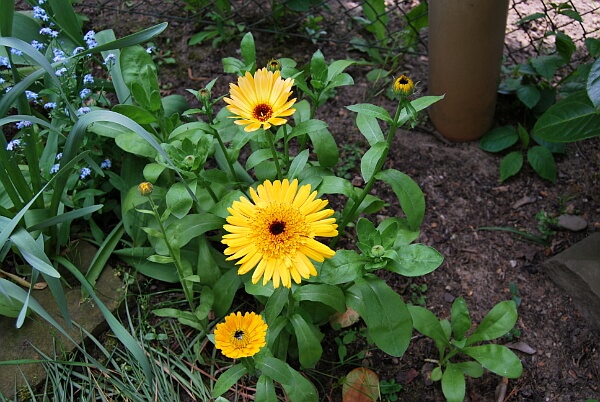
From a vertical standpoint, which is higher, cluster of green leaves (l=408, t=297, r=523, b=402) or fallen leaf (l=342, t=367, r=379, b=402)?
cluster of green leaves (l=408, t=297, r=523, b=402)

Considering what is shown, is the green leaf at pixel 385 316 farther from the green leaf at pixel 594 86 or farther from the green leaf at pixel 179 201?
the green leaf at pixel 594 86

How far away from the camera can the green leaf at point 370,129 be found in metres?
1.92

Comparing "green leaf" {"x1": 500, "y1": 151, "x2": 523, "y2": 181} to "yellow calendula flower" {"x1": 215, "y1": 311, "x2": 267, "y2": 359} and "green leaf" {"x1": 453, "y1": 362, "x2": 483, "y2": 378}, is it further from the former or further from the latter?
"yellow calendula flower" {"x1": 215, "y1": 311, "x2": 267, "y2": 359}

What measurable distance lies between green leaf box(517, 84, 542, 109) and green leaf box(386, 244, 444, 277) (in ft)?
3.76

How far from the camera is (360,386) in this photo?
2016 mm

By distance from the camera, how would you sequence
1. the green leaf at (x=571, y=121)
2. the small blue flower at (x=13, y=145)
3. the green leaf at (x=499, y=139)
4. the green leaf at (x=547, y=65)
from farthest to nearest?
the green leaf at (x=499, y=139) < the green leaf at (x=547, y=65) < the green leaf at (x=571, y=121) < the small blue flower at (x=13, y=145)

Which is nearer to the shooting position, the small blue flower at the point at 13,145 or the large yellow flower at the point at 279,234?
the large yellow flower at the point at 279,234

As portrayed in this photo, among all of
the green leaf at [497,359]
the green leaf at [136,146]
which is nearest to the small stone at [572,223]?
the green leaf at [497,359]

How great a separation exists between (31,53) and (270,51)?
1.45 meters

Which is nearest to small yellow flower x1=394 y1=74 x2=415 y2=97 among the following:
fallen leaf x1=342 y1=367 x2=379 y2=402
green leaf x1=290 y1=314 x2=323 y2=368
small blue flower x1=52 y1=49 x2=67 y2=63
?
green leaf x1=290 y1=314 x2=323 y2=368

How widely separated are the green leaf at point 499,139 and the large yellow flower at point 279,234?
1318 millimetres

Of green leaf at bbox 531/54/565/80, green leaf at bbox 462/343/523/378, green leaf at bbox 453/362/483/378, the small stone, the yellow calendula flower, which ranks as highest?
green leaf at bbox 531/54/565/80

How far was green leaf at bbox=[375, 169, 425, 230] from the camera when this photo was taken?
1843 mm

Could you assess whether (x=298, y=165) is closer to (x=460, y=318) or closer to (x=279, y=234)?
(x=279, y=234)
